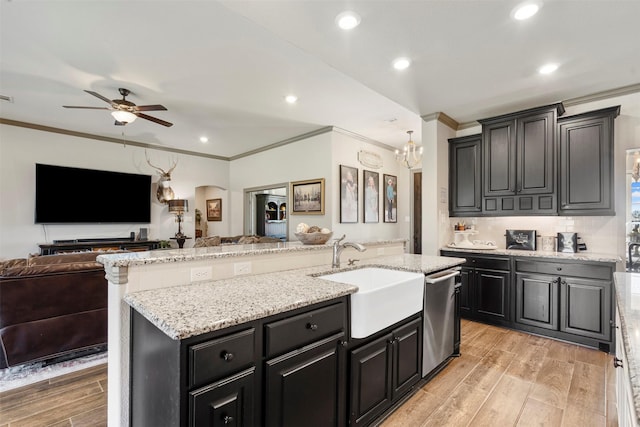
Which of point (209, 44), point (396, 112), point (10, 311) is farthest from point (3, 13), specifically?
point (396, 112)

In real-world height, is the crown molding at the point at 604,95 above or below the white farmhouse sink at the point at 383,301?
above

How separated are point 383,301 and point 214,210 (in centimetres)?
688

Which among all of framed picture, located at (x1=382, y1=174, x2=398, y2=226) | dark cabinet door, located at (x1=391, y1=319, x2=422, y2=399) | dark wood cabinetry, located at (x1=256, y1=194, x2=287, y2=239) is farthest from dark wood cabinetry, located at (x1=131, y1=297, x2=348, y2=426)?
dark wood cabinetry, located at (x1=256, y1=194, x2=287, y2=239)

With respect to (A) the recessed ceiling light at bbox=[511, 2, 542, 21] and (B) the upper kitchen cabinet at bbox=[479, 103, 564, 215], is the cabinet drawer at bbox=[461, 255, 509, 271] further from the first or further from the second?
(A) the recessed ceiling light at bbox=[511, 2, 542, 21]

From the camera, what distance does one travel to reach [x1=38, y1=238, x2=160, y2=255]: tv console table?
496 cm

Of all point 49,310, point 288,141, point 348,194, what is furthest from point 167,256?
point 288,141

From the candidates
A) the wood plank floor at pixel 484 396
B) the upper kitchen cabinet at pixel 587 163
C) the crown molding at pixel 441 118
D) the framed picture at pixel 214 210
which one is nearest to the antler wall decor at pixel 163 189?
the framed picture at pixel 214 210

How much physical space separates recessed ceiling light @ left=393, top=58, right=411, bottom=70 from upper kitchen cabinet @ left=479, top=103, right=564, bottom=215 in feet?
5.41

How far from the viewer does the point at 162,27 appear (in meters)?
2.46

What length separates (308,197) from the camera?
5.46m

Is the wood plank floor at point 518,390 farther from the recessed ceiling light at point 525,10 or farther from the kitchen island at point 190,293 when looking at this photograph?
the recessed ceiling light at point 525,10

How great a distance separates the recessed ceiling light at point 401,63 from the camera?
278 cm

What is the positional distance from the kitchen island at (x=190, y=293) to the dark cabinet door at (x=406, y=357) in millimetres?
645

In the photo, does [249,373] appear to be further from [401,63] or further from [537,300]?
[537,300]
